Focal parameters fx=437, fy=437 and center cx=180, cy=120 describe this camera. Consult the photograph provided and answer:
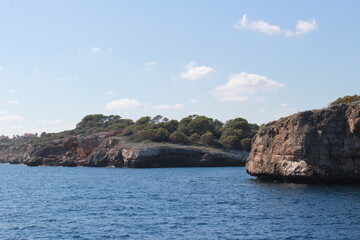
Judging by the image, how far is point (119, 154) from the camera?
122 m

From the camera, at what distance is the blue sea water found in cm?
3031

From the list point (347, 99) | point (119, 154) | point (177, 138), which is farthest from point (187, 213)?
point (177, 138)

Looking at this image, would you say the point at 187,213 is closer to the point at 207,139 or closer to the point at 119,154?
the point at 119,154

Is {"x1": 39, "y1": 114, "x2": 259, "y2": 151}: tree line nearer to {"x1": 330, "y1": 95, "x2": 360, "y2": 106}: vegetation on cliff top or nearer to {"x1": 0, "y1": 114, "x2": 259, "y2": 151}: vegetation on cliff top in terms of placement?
{"x1": 0, "y1": 114, "x2": 259, "y2": 151}: vegetation on cliff top

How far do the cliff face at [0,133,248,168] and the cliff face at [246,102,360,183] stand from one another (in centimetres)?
5915

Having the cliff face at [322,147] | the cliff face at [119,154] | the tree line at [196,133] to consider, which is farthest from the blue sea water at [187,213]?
the tree line at [196,133]

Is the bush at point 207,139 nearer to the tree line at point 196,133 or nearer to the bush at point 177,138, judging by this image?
the tree line at point 196,133

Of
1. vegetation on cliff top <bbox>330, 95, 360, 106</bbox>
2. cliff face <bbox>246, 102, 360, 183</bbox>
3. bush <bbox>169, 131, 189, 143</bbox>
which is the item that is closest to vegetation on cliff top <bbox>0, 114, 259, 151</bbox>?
bush <bbox>169, 131, 189, 143</bbox>

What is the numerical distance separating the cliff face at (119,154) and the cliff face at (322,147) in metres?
59.1

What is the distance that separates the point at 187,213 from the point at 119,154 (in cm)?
8567

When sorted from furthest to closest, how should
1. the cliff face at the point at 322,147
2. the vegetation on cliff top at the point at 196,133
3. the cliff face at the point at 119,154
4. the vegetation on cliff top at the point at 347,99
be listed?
the vegetation on cliff top at the point at 196,133, the cliff face at the point at 119,154, the vegetation on cliff top at the point at 347,99, the cliff face at the point at 322,147

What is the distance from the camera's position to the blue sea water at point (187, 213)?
30.3 metres

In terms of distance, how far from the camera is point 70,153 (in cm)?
14038

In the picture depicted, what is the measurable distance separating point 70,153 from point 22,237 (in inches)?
4481
